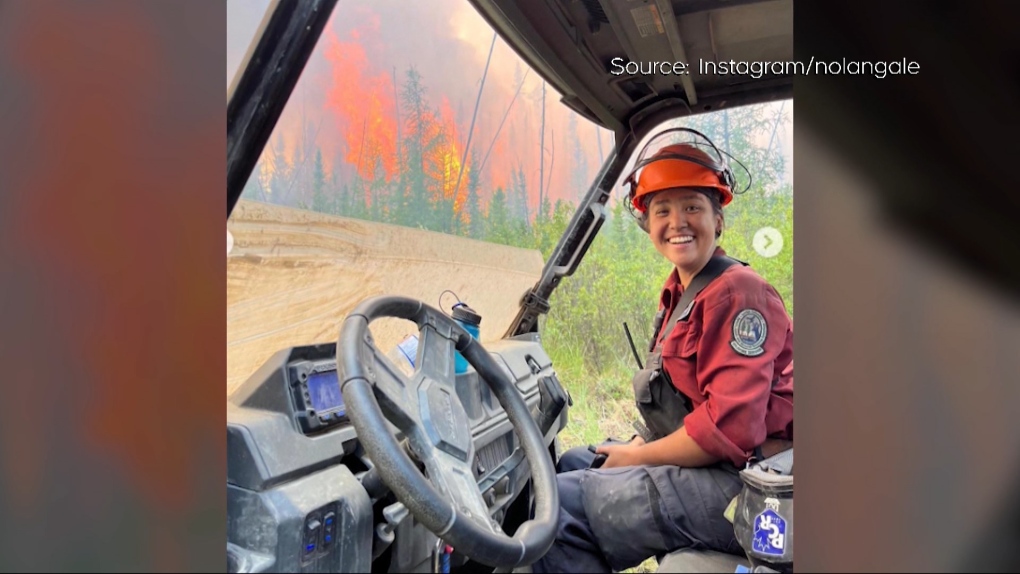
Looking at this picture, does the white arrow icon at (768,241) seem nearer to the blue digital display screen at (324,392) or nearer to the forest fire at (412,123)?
the forest fire at (412,123)

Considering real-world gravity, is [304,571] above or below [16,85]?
below

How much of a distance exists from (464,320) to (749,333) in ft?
Answer: 1.73

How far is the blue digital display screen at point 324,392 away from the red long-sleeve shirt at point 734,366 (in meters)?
0.53

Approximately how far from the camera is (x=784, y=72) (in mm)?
678

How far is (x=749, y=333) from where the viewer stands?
79cm

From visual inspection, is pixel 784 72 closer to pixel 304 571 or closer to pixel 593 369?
pixel 593 369

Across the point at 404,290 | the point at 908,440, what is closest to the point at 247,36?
the point at 404,290

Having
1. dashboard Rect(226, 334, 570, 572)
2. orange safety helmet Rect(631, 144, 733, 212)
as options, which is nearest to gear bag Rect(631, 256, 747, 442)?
orange safety helmet Rect(631, 144, 733, 212)

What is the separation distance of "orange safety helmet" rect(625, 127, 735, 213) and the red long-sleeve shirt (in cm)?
11

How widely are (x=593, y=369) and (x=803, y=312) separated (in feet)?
1.64

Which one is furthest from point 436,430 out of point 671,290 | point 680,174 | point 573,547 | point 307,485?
point 680,174

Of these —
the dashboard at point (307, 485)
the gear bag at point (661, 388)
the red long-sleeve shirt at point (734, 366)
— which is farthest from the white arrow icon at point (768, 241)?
the dashboard at point (307, 485)

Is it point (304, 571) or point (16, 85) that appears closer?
point (16, 85)

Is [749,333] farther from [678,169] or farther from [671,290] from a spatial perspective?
[678,169]
